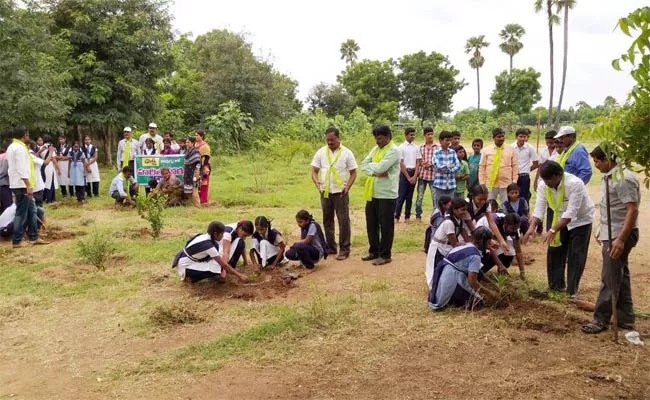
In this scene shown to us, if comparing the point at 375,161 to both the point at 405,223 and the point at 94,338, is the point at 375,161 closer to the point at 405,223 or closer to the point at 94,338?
the point at 405,223

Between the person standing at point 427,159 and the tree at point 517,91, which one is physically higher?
the tree at point 517,91

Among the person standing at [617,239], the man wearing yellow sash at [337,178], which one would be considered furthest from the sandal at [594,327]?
the man wearing yellow sash at [337,178]

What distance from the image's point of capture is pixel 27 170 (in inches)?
307

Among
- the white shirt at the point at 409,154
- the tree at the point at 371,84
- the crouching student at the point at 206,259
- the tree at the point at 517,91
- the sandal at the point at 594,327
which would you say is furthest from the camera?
the tree at the point at 371,84

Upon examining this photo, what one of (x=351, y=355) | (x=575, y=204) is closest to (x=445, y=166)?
(x=575, y=204)

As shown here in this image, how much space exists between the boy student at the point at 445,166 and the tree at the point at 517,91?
35.4 m

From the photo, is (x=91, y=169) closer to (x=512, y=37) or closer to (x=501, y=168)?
(x=501, y=168)

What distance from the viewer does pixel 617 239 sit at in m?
4.11

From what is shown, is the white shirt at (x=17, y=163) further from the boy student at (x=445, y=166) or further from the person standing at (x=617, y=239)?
the person standing at (x=617, y=239)

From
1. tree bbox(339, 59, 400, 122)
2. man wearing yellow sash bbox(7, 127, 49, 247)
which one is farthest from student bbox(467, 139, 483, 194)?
tree bbox(339, 59, 400, 122)

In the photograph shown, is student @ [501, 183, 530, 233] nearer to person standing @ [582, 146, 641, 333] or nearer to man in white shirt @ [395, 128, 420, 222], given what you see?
person standing @ [582, 146, 641, 333]

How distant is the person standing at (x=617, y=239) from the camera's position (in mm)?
4031

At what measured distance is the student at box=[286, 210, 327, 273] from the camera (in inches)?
251

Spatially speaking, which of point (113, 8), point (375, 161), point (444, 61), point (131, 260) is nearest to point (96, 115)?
point (113, 8)
